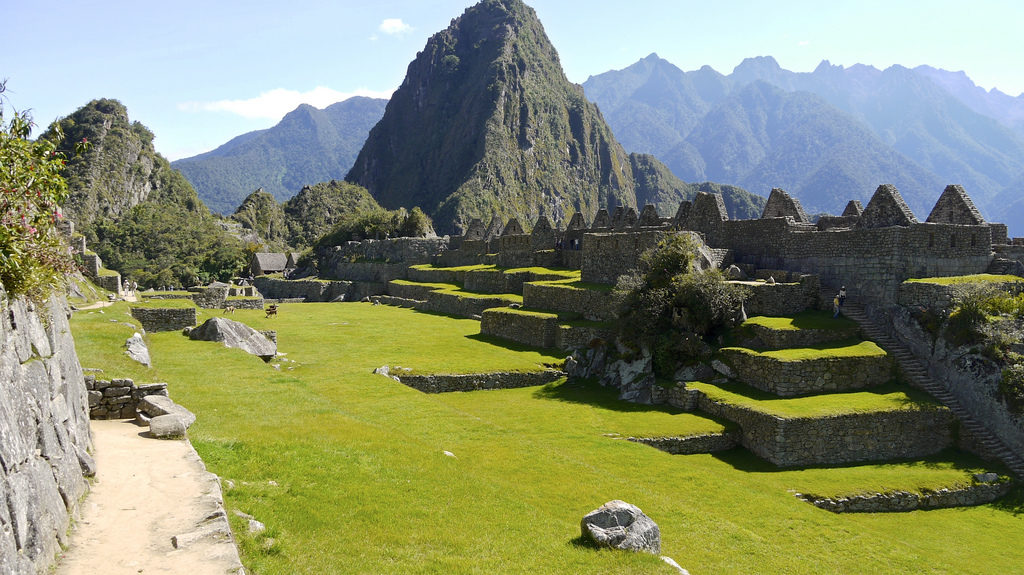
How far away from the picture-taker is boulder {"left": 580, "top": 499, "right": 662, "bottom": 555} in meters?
8.56

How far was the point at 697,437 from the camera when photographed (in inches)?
693

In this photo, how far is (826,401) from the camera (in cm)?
1819

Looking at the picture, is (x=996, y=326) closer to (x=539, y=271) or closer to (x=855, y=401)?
(x=855, y=401)

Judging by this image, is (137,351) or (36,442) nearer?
(36,442)

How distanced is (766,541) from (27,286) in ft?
39.3

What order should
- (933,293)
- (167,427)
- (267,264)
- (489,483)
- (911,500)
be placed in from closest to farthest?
(167,427) → (489,483) → (911,500) → (933,293) → (267,264)

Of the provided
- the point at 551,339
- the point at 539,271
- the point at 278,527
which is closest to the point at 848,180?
the point at 539,271

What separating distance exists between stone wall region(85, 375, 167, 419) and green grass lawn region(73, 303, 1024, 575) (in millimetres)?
645

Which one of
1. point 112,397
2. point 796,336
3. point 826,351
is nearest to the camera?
point 112,397

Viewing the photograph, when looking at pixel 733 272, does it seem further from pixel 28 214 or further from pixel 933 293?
pixel 28 214

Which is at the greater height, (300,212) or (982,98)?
(982,98)

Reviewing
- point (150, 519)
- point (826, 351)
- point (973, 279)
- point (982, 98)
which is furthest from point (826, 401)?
point (982, 98)

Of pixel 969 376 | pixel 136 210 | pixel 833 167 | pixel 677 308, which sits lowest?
pixel 969 376

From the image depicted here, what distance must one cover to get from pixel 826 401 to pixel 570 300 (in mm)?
13084
